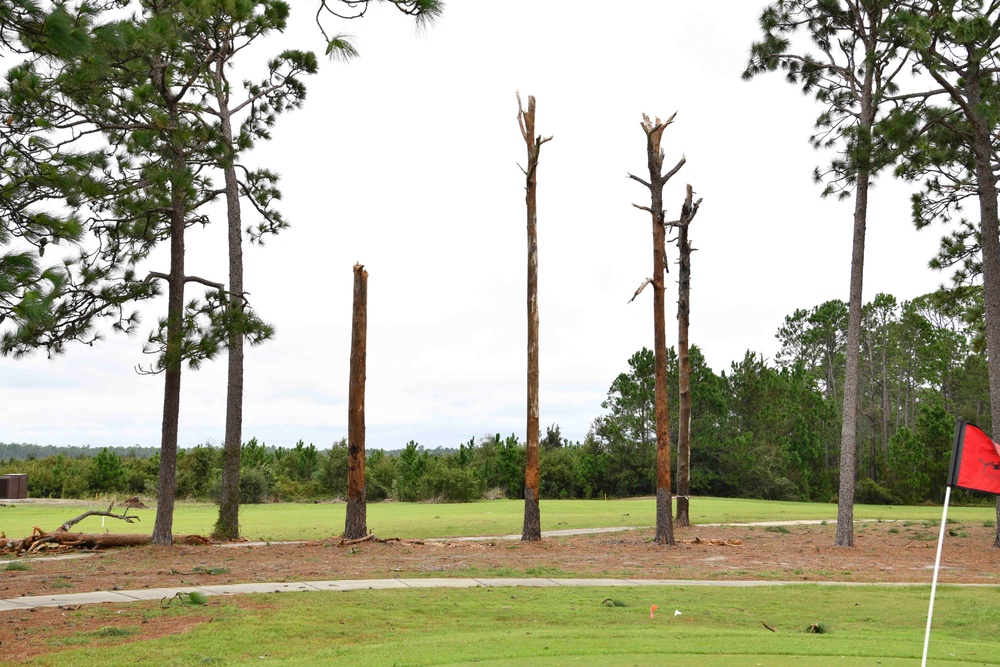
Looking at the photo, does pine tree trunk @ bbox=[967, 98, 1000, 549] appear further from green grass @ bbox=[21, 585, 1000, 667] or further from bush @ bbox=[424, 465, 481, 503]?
bush @ bbox=[424, 465, 481, 503]

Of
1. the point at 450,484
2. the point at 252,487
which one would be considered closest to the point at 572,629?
the point at 450,484

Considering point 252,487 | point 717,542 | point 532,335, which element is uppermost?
point 532,335

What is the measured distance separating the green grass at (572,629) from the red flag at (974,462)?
1627 millimetres

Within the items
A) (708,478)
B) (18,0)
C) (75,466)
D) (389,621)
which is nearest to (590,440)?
(708,478)

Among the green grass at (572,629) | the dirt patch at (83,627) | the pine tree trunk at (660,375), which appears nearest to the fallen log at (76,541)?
the dirt patch at (83,627)

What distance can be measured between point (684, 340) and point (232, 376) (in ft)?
39.1

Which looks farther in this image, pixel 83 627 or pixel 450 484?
pixel 450 484

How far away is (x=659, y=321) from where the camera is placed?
20.2 meters

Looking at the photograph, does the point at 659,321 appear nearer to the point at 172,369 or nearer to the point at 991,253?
the point at 991,253

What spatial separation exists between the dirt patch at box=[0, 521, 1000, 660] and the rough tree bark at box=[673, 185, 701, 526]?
2.99 meters

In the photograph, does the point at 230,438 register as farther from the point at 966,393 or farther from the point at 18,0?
the point at 966,393

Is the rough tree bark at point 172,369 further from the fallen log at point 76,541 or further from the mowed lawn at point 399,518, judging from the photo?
the mowed lawn at point 399,518

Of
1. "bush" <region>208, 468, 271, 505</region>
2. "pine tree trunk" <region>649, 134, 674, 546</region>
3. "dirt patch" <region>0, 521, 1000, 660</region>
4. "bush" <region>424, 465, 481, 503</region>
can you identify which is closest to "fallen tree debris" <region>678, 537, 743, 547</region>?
"dirt patch" <region>0, 521, 1000, 660</region>

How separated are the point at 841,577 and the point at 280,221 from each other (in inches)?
578
